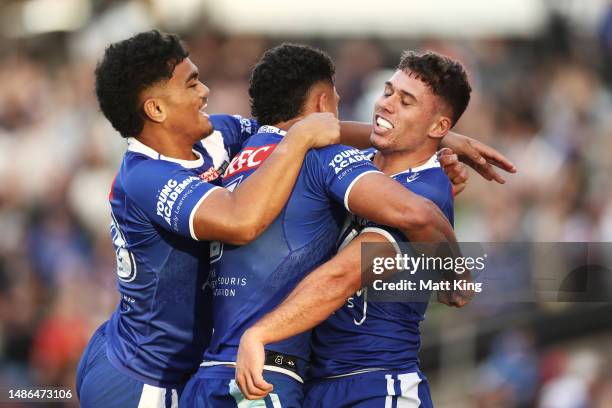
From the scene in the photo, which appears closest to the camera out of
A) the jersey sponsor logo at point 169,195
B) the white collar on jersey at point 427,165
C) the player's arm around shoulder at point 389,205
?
the player's arm around shoulder at point 389,205

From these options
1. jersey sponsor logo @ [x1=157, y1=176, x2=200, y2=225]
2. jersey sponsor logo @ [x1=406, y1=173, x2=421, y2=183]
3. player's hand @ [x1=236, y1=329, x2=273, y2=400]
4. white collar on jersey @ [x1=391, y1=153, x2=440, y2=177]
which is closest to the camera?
player's hand @ [x1=236, y1=329, x2=273, y2=400]

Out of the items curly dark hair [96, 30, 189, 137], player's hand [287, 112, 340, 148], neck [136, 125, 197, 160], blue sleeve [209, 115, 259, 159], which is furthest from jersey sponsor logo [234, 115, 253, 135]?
player's hand [287, 112, 340, 148]

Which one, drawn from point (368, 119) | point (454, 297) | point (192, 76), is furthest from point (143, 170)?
point (368, 119)

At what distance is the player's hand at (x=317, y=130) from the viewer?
17.5ft

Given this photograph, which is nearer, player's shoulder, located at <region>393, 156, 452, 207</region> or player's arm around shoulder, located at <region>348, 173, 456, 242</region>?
player's arm around shoulder, located at <region>348, 173, 456, 242</region>

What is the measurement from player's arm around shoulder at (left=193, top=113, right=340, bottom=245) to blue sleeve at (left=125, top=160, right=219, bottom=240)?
0.06m

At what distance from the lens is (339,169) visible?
5273 mm

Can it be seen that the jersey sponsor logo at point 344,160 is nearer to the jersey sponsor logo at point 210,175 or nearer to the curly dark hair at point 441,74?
the curly dark hair at point 441,74

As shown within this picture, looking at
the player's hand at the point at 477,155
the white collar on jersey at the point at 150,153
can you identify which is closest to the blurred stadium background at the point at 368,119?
the player's hand at the point at 477,155

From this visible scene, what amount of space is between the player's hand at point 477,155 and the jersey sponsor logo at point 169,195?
4.77ft

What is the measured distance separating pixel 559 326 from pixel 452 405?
1.18 meters

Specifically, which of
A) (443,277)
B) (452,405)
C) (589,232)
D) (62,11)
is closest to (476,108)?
(589,232)

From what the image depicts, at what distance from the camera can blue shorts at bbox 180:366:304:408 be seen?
17.0 feet

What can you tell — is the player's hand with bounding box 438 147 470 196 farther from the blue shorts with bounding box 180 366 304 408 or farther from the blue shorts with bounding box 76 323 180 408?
the blue shorts with bounding box 76 323 180 408
